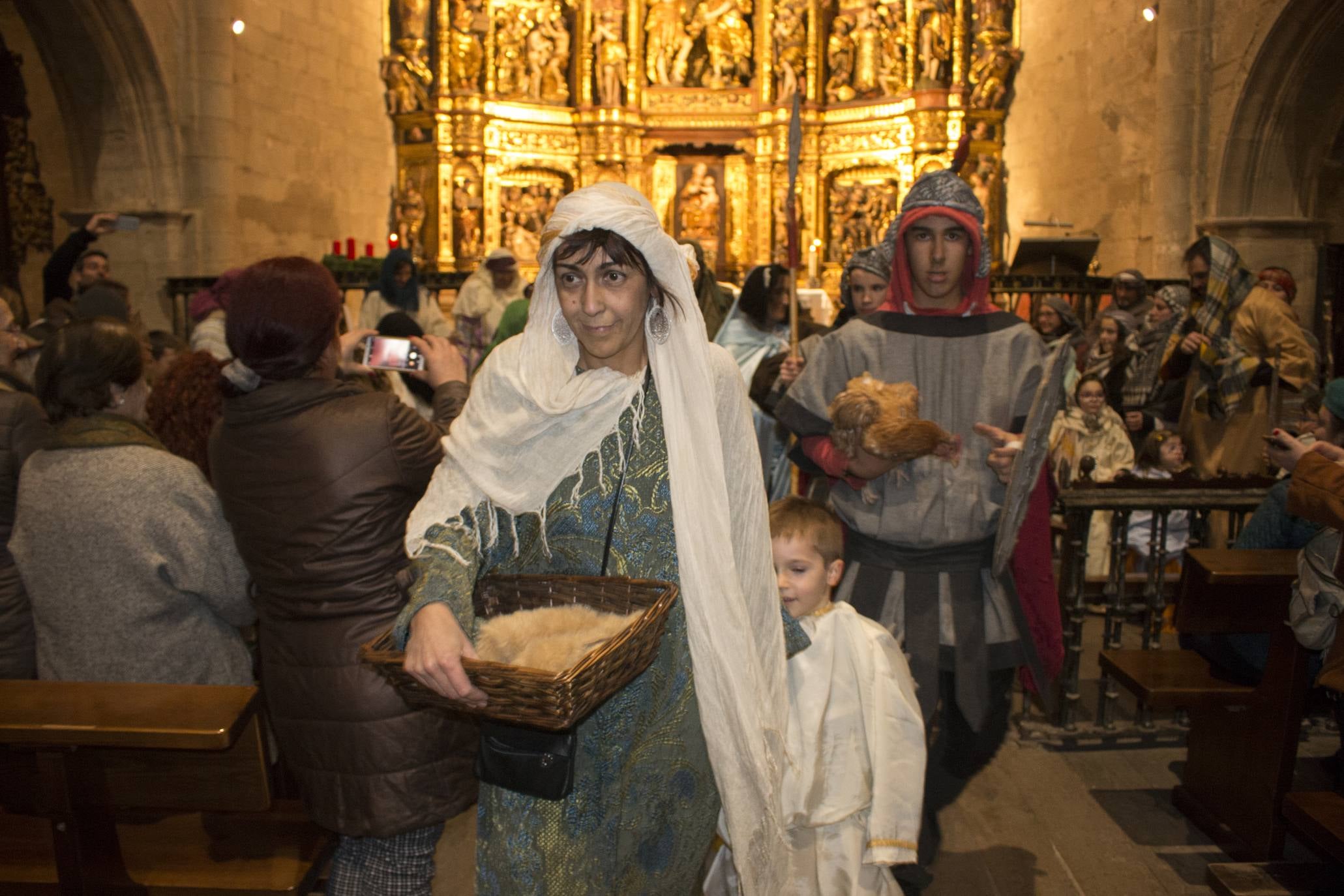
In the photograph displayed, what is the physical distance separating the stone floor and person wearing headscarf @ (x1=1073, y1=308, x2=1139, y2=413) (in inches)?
119

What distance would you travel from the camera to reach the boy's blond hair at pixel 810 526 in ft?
8.67

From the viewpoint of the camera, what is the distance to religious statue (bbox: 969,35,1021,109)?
11742 mm

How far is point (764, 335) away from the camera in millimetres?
5164

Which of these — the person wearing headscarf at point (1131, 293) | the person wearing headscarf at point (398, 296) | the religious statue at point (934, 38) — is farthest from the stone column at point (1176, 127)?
the person wearing headscarf at point (398, 296)

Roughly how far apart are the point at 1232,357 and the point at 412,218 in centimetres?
924

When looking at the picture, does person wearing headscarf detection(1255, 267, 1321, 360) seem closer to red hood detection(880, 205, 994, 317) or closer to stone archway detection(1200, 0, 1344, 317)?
stone archway detection(1200, 0, 1344, 317)

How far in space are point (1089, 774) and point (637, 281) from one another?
9.49ft

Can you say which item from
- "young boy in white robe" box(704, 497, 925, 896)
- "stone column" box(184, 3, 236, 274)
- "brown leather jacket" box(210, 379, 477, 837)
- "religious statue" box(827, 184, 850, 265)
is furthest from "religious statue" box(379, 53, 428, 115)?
"young boy in white robe" box(704, 497, 925, 896)

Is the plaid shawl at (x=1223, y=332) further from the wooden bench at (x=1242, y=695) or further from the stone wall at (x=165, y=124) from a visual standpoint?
the stone wall at (x=165, y=124)

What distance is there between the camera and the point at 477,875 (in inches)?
76.9

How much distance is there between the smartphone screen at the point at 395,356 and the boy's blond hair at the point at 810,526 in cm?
103

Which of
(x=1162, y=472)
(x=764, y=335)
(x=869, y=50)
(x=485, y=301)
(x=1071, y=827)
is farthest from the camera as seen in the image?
(x=869, y=50)

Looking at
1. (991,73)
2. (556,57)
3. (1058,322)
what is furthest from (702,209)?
(1058,322)

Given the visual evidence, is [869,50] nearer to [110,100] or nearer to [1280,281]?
[1280,281]
